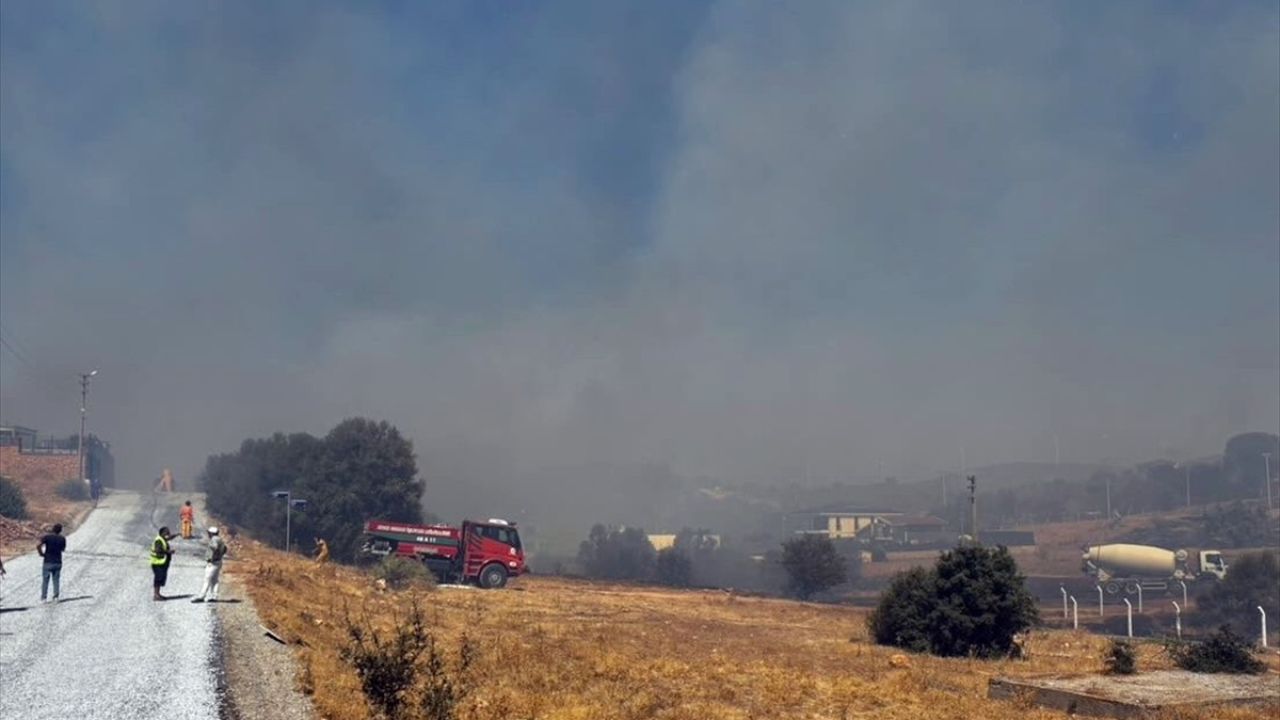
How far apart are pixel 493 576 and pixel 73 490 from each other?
162 feet

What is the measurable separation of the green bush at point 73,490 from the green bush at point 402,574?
47.2m

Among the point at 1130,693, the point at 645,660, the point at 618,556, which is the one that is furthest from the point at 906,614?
the point at 618,556

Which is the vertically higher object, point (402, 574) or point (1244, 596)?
point (402, 574)

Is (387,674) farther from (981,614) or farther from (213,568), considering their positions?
(981,614)

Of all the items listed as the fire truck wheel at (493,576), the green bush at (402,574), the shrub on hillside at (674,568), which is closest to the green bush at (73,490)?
the shrub on hillside at (674,568)

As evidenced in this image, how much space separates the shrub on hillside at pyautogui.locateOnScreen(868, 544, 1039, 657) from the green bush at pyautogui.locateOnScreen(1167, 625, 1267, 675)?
16.0ft

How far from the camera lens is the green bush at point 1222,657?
26703 millimetres

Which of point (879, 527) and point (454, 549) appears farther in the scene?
point (879, 527)

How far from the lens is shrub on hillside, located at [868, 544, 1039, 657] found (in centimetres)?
3162

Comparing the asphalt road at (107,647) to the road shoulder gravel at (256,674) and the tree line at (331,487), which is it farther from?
the tree line at (331,487)

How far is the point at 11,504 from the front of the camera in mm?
56844

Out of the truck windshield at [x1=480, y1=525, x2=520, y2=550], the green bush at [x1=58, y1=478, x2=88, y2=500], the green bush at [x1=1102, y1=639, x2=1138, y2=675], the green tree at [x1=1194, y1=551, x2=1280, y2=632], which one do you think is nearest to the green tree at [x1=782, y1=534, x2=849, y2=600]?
the green tree at [x1=1194, y1=551, x2=1280, y2=632]

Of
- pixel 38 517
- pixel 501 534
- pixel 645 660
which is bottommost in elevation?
pixel 645 660

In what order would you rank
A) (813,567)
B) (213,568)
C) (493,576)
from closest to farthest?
(213,568)
(493,576)
(813,567)
